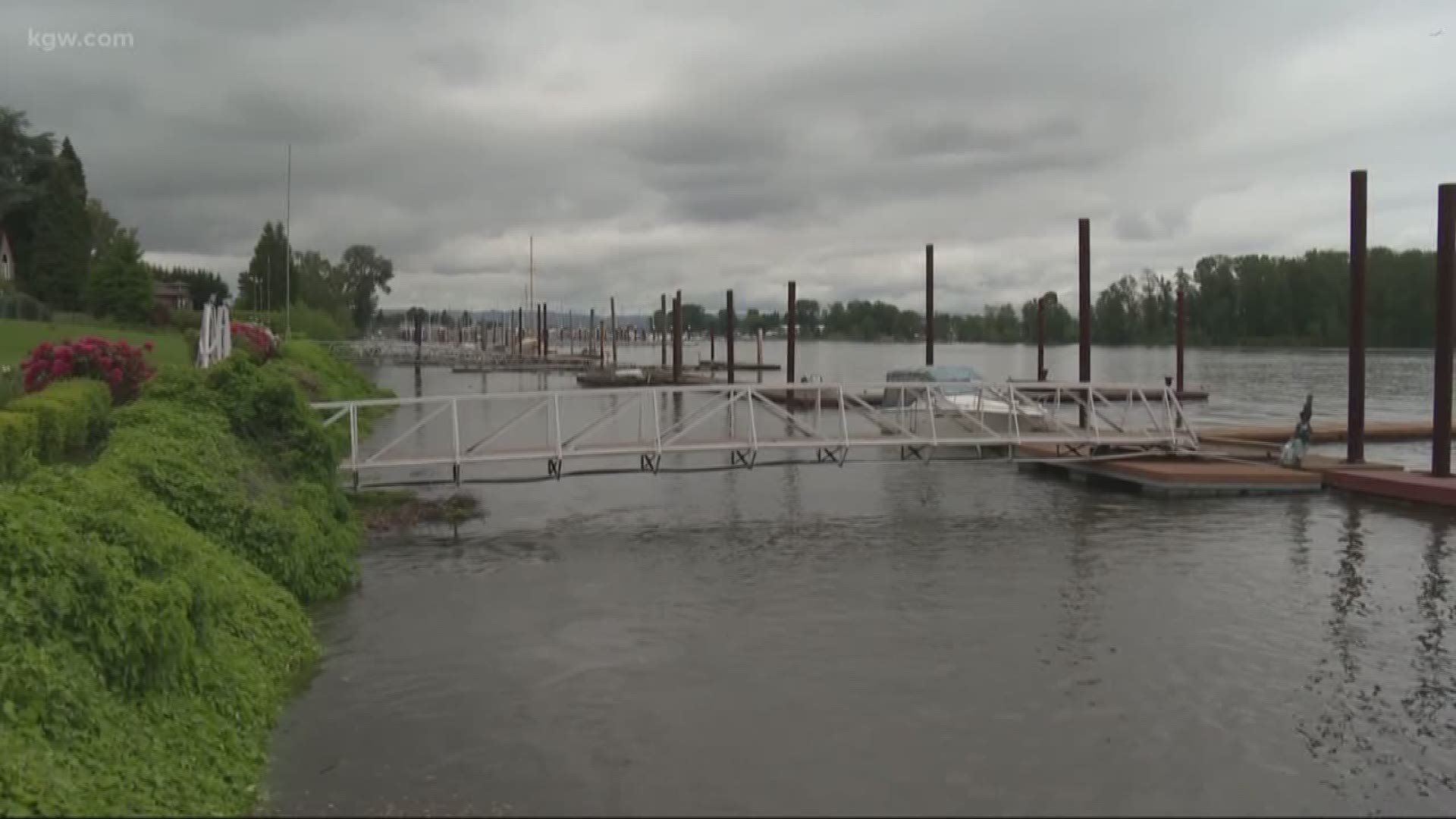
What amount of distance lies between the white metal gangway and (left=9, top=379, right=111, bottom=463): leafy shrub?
3.18 m

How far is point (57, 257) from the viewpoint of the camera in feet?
210

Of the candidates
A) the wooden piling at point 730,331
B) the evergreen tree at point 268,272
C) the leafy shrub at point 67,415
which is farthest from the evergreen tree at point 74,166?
the leafy shrub at point 67,415

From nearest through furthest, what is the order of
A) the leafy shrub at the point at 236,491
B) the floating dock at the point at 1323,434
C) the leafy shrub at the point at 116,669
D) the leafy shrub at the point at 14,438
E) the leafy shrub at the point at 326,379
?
the leafy shrub at the point at 116,669 < the leafy shrub at the point at 236,491 < the leafy shrub at the point at 14,438 < the floating dock at the point at 1323,434 < the leafy shrub at the point at 326,379

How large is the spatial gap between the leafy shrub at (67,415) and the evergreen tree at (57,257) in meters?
52.4

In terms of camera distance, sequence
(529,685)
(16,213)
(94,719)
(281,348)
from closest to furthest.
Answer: (94,719), (529,685), (281,348), (16,213)

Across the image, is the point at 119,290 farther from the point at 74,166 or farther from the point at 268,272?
the point at 268,272

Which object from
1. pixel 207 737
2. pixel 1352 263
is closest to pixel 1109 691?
pixel 207 737

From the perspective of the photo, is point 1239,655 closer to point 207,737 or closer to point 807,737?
point 807,737

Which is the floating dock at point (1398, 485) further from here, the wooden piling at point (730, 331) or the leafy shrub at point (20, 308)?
the leafy shrub at point (20, 308)

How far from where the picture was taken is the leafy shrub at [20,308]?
48.2m

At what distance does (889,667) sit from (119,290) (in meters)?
59.0

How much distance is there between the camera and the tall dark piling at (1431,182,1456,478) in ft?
67.4

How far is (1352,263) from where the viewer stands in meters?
24.0

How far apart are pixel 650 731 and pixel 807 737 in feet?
3.92
